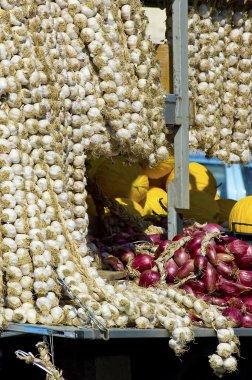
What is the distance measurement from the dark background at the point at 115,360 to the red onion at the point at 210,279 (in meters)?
0.31

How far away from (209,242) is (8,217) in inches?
51.2

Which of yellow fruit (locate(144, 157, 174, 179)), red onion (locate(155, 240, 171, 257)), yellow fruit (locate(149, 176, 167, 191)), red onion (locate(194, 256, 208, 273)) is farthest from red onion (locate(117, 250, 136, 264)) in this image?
yellow fruit (locate(149, 176, 167, 191))

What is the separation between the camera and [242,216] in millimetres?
7043

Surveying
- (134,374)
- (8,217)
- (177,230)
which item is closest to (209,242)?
(177,230)

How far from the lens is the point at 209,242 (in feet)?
19.0

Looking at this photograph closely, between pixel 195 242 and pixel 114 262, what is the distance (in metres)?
0.51

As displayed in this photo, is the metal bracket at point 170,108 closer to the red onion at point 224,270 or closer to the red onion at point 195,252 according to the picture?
the red onion at point 195,252

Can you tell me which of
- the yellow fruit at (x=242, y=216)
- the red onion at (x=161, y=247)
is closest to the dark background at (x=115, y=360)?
the red onion at (x=161, y=247)

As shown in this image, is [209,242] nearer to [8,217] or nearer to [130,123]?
[130,123]

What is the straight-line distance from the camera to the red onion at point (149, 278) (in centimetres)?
570

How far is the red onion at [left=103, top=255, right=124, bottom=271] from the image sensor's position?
5.98 metres

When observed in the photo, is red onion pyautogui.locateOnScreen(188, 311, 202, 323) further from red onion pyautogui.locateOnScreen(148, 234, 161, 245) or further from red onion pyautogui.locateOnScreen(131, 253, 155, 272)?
red onion pyautogui.locateOnScreen(148, 234, 161, 245)

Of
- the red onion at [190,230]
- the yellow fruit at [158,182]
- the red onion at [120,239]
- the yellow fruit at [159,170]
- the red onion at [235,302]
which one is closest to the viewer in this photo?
the red onion at [235,302]

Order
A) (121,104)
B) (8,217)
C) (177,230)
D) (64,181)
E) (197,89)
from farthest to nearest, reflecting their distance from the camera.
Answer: (197,89) → (177,230) → (121,104) → (64,181) → (8,217)
